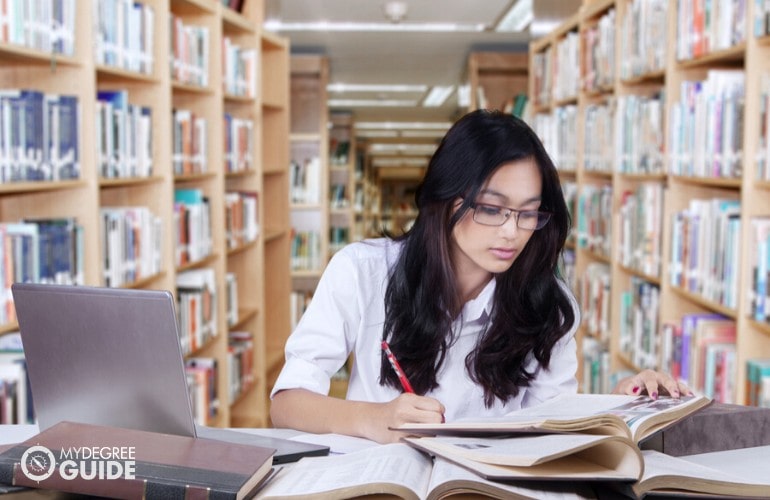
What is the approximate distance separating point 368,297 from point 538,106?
12.3 feet

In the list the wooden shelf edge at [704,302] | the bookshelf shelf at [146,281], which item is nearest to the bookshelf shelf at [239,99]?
the bookshelf shelf at [146,281]

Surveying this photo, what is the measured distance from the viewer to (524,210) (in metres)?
1.51

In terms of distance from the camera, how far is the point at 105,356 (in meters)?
1.06

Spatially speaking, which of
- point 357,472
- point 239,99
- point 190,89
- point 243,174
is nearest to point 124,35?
point 190,89

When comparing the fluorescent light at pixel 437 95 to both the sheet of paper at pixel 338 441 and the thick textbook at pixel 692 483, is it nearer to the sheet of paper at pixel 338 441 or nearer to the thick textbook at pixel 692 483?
the sheet of paper at pixel 338 441

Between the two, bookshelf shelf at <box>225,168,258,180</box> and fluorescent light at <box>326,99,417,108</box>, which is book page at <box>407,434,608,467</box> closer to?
bookshelf shelf at <box>225,168,258,180</box>

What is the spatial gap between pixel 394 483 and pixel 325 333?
0.72 meters

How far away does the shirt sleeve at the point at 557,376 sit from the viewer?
5.32 feet

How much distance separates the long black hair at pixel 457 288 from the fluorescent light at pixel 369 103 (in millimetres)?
8686

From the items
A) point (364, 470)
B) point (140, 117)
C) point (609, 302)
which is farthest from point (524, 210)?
point (609, 302)

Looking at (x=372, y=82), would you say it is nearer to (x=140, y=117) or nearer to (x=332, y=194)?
(x=332, y=194)

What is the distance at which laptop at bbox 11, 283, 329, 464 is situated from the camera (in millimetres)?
1023

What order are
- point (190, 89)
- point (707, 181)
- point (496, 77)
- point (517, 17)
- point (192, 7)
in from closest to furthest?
1. point (707, 181)
2. point (190, 89)
3. point (192, 7)
4. point (517, 17)
5. point (496, 77)

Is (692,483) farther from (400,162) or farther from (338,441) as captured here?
(400,162)
